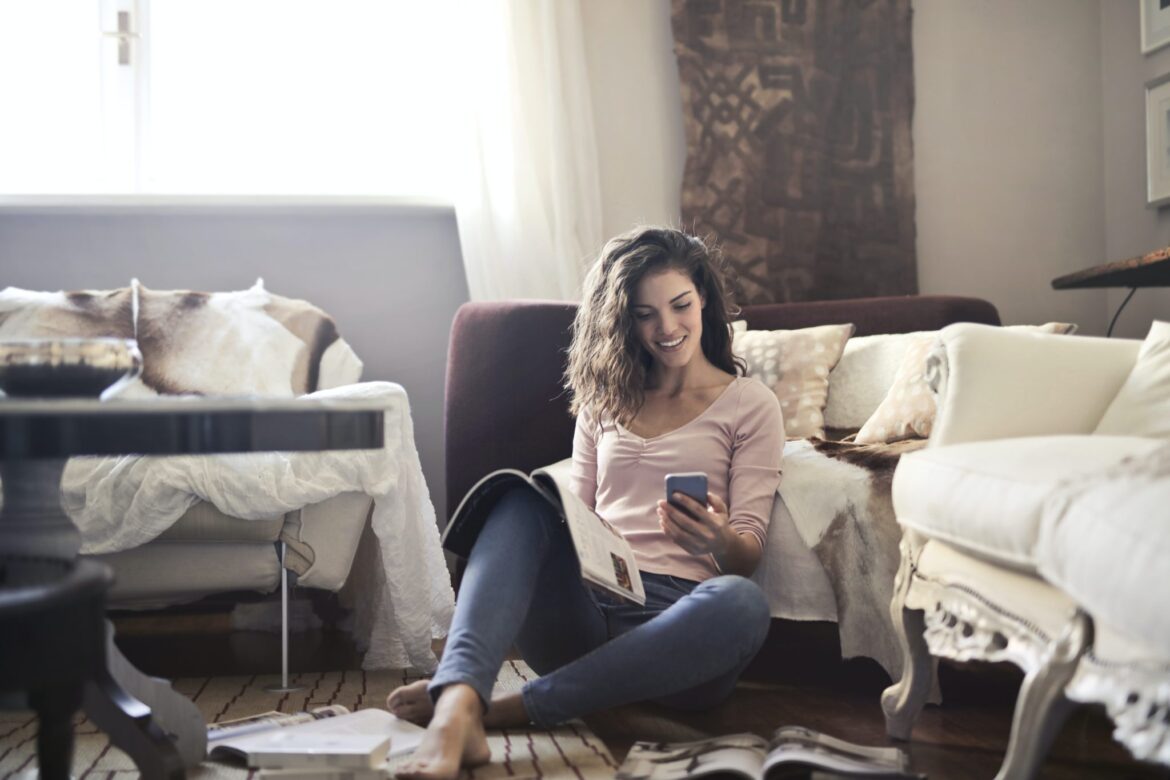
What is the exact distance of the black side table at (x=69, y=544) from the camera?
98 centimetres

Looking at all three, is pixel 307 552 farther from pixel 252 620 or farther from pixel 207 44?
pixel 207 44

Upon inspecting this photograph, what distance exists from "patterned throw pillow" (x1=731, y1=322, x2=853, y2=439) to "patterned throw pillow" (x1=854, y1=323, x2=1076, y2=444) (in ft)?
0.46

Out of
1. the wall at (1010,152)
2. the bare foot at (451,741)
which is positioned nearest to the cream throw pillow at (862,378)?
the wall at (1010,152)

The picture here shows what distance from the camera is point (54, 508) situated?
132 cm

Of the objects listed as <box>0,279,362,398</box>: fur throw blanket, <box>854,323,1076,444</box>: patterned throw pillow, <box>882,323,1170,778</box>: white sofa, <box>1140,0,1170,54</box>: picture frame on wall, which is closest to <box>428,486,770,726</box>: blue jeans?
<box>882,323,1170,778</box>: white sofa

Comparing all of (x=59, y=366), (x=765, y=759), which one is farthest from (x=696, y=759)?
(x=59, y=366)

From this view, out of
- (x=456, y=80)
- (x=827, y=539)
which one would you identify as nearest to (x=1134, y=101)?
(x=456, y=80)

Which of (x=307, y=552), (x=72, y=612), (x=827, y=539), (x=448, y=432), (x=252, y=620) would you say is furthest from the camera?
(x=252, y=620)

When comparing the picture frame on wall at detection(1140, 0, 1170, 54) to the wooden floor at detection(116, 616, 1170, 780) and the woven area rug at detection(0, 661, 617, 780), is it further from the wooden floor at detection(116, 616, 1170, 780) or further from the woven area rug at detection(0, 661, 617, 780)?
the woven area rug at detection(0, 661, 617, 780)

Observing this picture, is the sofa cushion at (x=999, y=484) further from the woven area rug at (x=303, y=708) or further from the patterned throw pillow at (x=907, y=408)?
the patterned throw pillow at (x=907, y=408)

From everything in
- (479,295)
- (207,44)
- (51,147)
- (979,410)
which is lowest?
(979,410)

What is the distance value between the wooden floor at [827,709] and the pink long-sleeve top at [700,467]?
0.80ft

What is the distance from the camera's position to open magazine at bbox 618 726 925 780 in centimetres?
129

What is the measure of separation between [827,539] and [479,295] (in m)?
1.57
